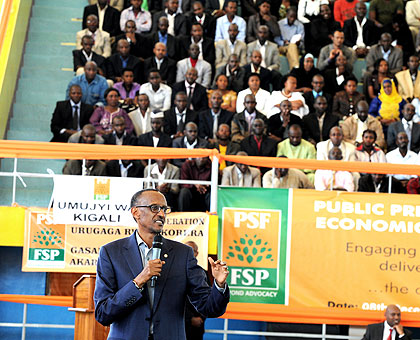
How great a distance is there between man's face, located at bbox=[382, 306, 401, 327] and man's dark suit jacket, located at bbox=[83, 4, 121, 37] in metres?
8.29

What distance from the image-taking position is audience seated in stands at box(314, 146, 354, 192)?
35.9 feet

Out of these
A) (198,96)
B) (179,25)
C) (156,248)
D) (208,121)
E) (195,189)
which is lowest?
(156,248)

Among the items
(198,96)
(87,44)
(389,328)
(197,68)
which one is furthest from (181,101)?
(389,328)

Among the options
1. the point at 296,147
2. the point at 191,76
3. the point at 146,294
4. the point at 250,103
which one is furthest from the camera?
the point at 191,76

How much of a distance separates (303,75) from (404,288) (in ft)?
21.0

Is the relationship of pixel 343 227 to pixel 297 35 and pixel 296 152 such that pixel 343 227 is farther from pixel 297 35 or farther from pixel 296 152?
pixel 297 35

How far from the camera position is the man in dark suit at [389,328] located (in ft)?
27.2

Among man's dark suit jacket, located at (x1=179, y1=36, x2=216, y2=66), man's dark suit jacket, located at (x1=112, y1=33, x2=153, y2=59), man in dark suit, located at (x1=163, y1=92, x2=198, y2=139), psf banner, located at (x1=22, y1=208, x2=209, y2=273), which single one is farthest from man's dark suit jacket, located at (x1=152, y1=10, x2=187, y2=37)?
psf banner, located at (x1=22, y1=208, x2=209, y2=273)

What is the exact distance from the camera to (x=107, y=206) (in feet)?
27.1

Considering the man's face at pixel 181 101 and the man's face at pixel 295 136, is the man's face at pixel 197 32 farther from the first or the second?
the man's face at pixel 295 136

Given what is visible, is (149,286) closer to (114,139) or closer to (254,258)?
(254,258)

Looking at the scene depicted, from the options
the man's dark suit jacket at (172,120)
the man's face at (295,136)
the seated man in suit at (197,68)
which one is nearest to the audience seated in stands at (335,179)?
the man's face at (295,136)

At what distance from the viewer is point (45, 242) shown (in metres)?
8.36

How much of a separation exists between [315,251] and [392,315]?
1.03m
